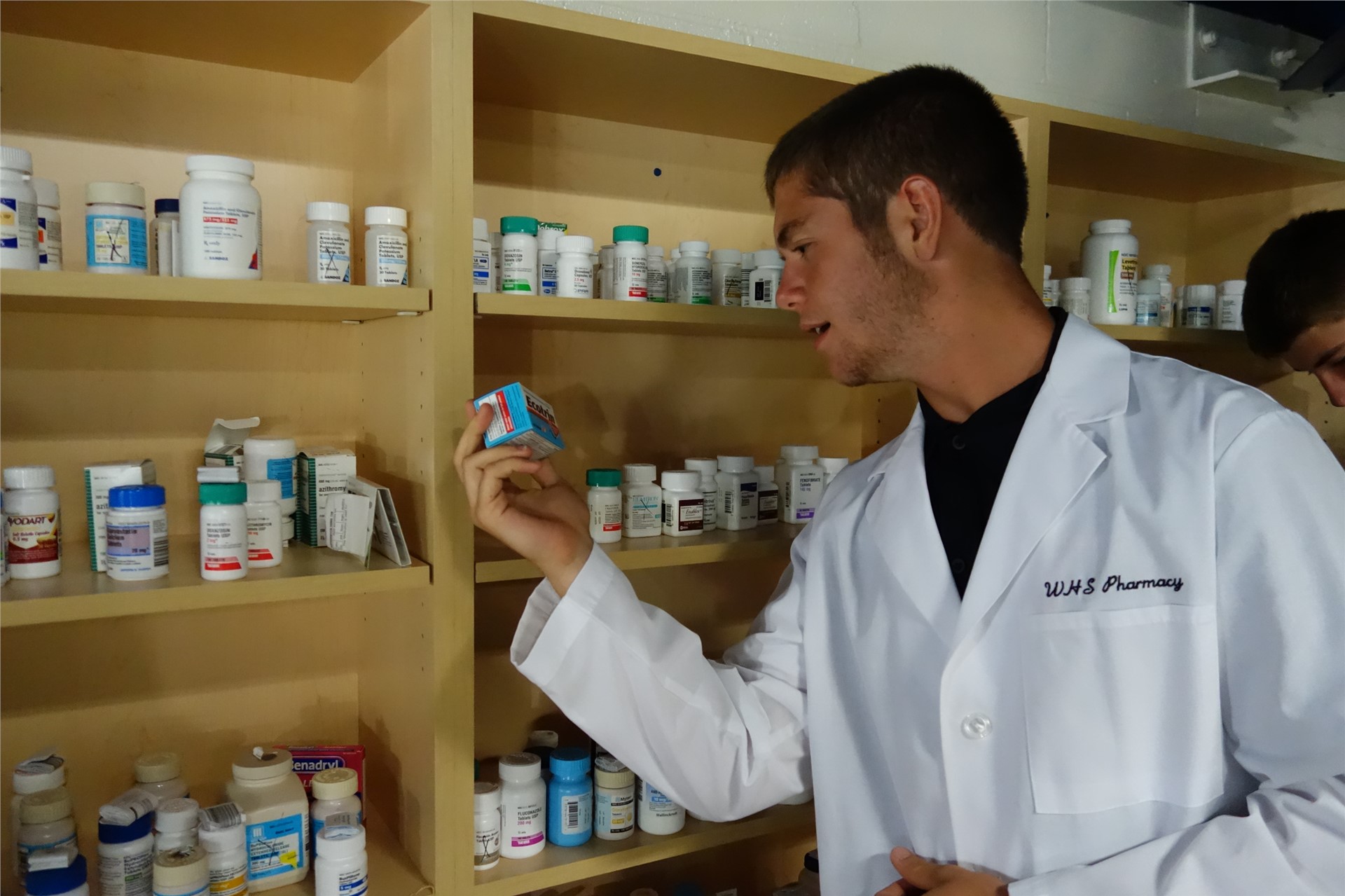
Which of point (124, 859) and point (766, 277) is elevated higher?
point (766, 277)

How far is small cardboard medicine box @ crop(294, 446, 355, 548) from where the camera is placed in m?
1.31

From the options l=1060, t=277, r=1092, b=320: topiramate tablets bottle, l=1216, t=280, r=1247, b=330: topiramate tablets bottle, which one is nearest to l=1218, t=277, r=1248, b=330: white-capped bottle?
l=1216, t=280, r=1247, b=330: topiramate tablets bottle

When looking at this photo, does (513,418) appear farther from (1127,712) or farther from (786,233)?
(1127,712)

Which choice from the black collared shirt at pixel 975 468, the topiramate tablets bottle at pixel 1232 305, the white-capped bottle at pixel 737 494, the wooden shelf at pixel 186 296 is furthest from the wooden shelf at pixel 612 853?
the topiramate tablets bottle at pixel 1232 305

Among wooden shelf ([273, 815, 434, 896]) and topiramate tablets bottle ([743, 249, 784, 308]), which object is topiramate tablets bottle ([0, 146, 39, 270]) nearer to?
wooden shelf ([273, 815, 434, 896])

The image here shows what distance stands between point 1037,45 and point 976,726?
4.66 ft

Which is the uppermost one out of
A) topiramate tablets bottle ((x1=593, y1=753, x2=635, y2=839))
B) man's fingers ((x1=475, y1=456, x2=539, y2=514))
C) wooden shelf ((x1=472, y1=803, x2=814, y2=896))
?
man's fingers ((x1=475, y1=456, x2=539, y2=514))

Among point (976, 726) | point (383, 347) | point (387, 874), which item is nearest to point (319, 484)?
point (383, 347)

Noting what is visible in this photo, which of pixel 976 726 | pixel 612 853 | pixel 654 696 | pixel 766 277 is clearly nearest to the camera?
pixel 976 726

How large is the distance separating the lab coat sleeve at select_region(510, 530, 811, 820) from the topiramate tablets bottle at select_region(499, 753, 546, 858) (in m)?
0.23

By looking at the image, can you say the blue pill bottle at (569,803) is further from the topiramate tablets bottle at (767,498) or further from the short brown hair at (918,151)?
the short brown hair at (918,151)

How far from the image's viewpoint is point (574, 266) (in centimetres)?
137

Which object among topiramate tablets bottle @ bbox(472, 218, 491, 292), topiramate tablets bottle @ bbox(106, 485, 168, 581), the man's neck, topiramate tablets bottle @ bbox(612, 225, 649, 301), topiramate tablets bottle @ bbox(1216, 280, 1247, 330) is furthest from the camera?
topiramate tablets bottle @ bbox(1216, 280, 1247, 330)

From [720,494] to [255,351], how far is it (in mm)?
764
